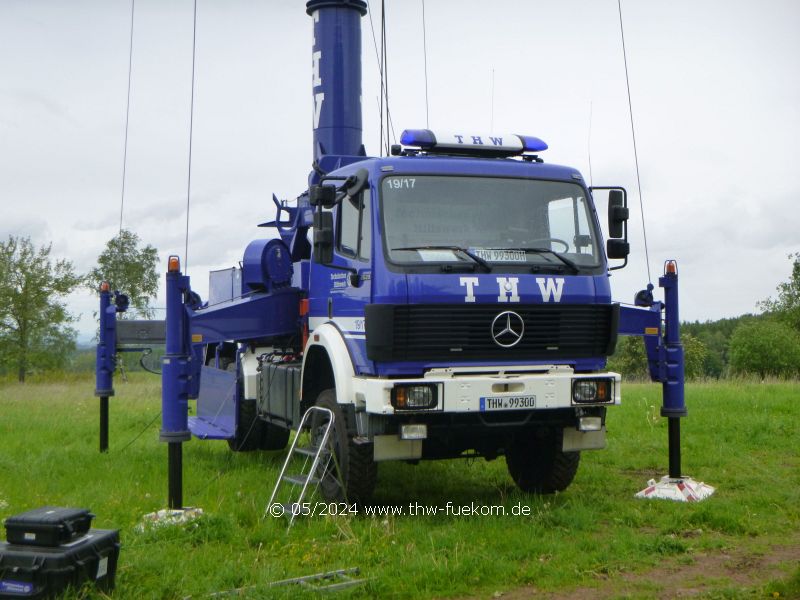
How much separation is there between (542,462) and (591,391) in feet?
4.76

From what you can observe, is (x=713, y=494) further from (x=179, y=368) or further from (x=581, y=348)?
(x=179, y=368)

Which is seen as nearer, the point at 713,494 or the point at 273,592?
the point at 273,592

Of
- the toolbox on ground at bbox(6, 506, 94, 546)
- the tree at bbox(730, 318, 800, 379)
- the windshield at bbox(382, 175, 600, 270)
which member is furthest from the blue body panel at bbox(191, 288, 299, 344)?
the tree at bbox(730, 318, 800, 379)

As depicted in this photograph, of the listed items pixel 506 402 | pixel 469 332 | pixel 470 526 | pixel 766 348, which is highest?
pixel 766 348

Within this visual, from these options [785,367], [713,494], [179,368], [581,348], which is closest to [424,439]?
[581,348]

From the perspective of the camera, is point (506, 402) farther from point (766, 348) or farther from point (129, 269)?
point (766, 348)

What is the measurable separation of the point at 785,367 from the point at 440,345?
2446 inches

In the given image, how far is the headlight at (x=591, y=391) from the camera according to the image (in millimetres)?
7777

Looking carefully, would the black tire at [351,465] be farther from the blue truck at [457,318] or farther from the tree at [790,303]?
the tree at [790,303]

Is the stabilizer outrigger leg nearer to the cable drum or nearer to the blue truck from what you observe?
the blue truck

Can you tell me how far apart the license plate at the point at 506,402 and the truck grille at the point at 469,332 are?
1.11 feet

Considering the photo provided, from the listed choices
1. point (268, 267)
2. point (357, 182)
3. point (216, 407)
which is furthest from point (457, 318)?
point (216, 407)

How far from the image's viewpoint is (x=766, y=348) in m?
65.6

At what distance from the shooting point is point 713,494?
8953 millimetres
